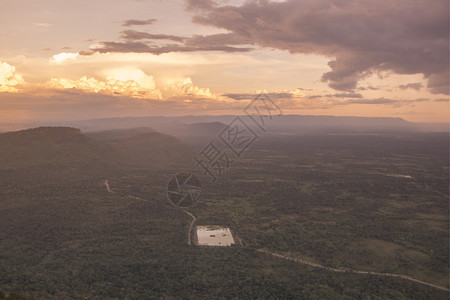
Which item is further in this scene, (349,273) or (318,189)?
(318,189)

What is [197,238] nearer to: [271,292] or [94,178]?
[271,292]

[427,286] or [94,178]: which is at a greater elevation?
[94,178]

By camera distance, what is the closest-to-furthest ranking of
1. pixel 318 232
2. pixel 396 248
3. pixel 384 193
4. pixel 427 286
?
pixel 427 286, pixel 396 248, pixel 318 232, pixel 384 193

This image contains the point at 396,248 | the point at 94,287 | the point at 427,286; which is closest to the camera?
the point at 94,287

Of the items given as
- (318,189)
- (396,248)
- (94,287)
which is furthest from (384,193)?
(94,287)

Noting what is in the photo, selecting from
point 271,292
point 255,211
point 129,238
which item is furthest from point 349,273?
point 129,238

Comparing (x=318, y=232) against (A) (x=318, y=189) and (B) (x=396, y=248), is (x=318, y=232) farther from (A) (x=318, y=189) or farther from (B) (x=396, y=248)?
(A) (x=318, y=189)
